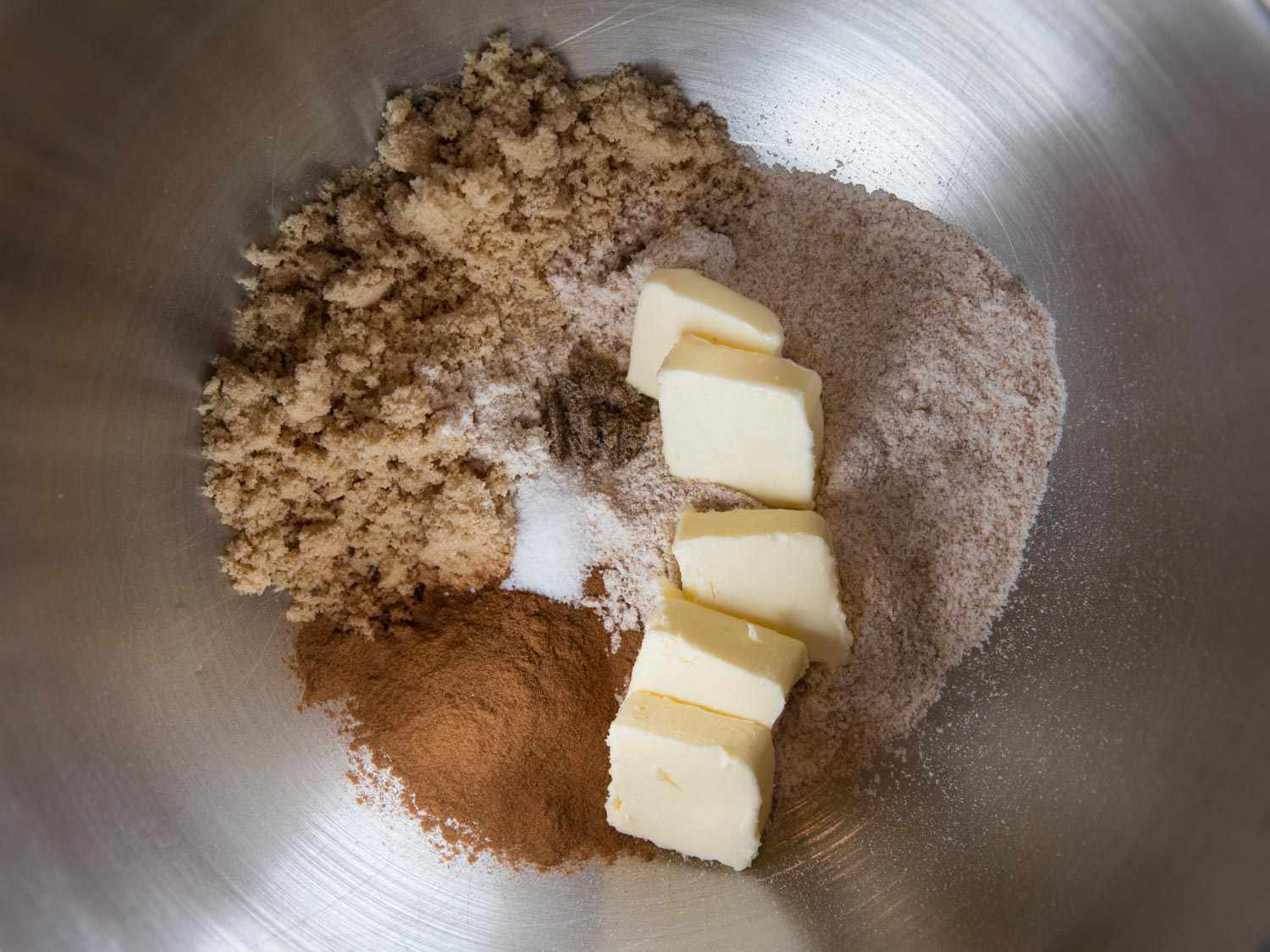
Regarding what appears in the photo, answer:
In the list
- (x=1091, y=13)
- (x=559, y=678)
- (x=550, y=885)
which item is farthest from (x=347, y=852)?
(x=1091, y=13)

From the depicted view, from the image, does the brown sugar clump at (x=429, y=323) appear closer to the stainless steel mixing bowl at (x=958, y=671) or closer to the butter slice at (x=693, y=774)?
the stainless steel mixing bowl at (x=958, y=671)

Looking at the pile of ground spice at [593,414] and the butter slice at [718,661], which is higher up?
the pile of ground spice at [593,414]

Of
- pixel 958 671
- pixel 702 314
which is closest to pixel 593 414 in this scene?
pixel 702 314

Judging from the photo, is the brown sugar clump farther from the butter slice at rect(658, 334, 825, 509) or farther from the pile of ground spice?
the butter slice at rect(658, 334, 825, 509)

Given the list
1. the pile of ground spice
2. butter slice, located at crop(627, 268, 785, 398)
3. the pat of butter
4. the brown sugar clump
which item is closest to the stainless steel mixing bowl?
the brown sugar clump

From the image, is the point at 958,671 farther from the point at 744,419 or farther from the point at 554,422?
the point at 554,422

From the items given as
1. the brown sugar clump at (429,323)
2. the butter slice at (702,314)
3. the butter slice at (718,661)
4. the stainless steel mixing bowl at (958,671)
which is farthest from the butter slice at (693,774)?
the butter slice at (702,314)

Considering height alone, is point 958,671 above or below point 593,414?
below
